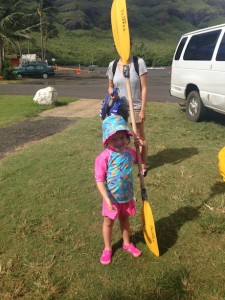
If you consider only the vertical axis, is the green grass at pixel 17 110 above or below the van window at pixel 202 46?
below

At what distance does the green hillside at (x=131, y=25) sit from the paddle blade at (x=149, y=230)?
8310cm

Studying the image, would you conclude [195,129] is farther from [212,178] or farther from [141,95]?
[141,95]

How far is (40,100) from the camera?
Result: 40.2 ft

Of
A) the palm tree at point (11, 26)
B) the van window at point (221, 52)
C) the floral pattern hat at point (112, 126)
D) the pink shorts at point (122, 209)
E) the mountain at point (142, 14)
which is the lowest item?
the pink shorts at point (122, 209)

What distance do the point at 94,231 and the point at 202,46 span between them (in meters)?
5.92

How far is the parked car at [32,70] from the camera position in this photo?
32188 millimetres

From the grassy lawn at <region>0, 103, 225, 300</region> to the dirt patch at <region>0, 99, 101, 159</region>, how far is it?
3.54 ft

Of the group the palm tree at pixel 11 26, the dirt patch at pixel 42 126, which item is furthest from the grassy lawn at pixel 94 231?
the palm tree at pixel 11 26

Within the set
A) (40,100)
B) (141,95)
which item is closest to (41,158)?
(141,95)

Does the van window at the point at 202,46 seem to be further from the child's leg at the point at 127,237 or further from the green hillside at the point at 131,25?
the green hillside at the point at 131,25

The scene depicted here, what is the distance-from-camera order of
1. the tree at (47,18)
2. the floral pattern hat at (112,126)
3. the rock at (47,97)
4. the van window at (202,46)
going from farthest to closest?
the tree at (47,18) < the rock at (47,97) < the van window at (202,46) < the floral pattern hat at (112,126)

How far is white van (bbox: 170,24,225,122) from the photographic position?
24.0 ft

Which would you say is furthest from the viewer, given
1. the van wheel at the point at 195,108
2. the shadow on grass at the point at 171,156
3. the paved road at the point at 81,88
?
the paved road at the point at 81,88

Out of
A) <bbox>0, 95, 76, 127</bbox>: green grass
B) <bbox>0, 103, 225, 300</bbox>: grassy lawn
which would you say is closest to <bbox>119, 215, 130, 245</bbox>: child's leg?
<bbox>0, 103, 225, 300</bbox>: grassy lawn
